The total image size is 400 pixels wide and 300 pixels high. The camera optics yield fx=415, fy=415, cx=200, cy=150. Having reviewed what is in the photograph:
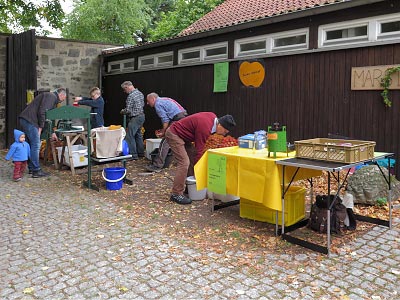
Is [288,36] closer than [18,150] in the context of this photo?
No

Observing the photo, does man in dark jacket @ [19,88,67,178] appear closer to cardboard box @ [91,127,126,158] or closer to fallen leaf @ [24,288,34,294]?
cardboard box @ [91,127,126,158]

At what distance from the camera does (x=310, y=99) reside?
844 centimetres

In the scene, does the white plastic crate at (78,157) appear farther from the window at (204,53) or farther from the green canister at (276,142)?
the green canister at (276,142)

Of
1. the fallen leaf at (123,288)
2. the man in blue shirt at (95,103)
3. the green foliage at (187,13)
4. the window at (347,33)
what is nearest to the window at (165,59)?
the man in blue shirt at (95,103)

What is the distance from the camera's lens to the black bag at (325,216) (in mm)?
4980

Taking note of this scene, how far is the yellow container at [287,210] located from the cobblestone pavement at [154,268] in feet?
2.28

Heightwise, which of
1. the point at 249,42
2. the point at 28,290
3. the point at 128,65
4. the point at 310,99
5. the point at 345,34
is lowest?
the point at 28,290

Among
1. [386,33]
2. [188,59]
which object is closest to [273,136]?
[386,33]

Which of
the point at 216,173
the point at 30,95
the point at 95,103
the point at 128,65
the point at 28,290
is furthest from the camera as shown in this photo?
the point at 128,65

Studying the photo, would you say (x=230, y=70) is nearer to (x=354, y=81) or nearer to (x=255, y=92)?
(x=255, y=92)

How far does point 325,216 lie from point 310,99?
155 inches

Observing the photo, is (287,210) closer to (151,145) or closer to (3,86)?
(151,145)

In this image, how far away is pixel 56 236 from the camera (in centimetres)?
505

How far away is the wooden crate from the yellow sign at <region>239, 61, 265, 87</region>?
4998 mm
